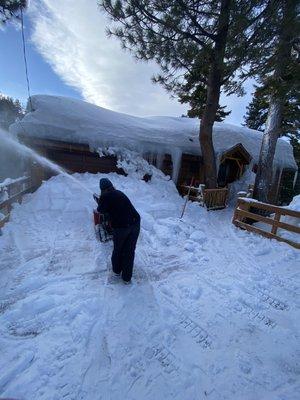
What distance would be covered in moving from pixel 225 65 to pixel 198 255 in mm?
6031

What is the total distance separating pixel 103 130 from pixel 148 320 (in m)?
9.17

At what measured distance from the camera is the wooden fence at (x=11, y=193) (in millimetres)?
6430

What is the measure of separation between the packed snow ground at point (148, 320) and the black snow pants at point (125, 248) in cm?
24

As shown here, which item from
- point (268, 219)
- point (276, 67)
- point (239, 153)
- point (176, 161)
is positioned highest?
point (276, 67)

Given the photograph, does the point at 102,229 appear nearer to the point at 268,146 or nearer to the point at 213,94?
the point at 268,146

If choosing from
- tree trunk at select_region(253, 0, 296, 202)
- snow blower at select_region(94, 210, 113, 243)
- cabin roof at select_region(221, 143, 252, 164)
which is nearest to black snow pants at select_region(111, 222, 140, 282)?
snow blower at select_region(94, 210, 113, 243)

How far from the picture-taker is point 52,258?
5020mm

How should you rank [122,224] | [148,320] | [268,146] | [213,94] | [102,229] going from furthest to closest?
[213,94]
[268,146]
[102,229]
[122,224]
[148,320]

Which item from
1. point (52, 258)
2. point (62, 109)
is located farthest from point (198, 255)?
point (62, 109)

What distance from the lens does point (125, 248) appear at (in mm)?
4328

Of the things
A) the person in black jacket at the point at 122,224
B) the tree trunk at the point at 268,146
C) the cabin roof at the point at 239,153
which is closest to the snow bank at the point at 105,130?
the cabin roof at the point at 239,153

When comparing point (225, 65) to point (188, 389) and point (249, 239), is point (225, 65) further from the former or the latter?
point (188, 389)

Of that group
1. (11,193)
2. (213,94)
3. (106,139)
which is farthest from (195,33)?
(11,193)

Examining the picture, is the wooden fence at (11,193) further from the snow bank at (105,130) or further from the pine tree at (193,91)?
the pine tree at (193,91)
